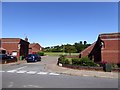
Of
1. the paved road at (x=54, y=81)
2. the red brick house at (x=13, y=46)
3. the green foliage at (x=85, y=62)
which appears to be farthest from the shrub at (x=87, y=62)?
the red brick house at (x=13, y=46)

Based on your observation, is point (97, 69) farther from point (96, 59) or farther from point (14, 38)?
point (14, 38)

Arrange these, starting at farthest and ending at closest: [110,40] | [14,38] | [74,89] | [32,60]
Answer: [14,38] < [32,60] < [110,40] < [74,89]

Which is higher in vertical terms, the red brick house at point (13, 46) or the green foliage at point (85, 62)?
the red brick house at point (13, 46)

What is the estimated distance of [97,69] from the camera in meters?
24.8

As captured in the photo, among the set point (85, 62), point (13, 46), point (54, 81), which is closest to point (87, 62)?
point (85, 62)

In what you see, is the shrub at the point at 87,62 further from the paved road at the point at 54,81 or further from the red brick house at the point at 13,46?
the red brick house at the point at 13,46

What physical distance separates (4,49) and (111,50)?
2334cm

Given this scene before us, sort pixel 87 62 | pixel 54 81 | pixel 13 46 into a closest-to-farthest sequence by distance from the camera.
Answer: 1. pixel 54 81
2. pixel 87 62
3. pixel 13 46

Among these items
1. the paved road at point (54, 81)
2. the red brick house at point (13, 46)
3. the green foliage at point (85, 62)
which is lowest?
the paved road at point (54, 81)

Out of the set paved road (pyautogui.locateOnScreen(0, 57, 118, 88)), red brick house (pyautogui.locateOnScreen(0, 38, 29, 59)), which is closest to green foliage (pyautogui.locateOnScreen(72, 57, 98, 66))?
paved road (pyautogui.locateOnScreen(0, 57, 118, 88))

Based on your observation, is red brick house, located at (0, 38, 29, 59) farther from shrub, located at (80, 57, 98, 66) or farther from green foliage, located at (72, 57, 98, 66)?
shrub, located at (80, 57, 98, 66)

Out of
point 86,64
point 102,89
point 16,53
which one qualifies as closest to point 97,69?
point 86,64

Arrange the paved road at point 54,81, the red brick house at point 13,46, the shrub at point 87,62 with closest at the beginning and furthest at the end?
the paved road at point 54,81, the shrub at point 87,62, the red brick house at point 13,46

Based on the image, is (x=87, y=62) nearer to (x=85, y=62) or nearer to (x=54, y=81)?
(x=85, y=62)
